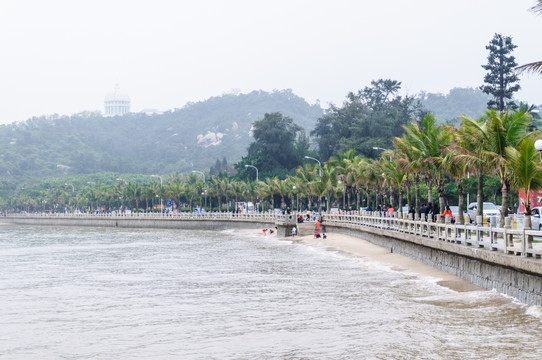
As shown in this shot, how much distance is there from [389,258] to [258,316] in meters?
18.3

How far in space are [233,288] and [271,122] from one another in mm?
104029

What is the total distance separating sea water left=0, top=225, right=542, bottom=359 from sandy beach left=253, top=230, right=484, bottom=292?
2.04 ft

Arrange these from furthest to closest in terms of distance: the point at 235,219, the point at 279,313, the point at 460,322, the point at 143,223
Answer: the point at 143,223 < the point at 235,219 < the point at 279,313 < the point at 460,322

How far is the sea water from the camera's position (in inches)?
701

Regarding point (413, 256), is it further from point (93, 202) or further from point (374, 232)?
point (93, 202)

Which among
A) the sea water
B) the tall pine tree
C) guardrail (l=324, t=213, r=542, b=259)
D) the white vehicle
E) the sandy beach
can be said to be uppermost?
the tall pine tree

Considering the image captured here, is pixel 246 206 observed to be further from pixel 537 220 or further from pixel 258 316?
pixel 258 316

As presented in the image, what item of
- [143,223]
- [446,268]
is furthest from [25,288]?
[143,223]

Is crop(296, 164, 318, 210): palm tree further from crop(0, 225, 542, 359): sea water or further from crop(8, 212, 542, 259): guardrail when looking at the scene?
crop(0, 225, 542, 359): sea water

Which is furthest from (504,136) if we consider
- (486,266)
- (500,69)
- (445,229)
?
(500,69)

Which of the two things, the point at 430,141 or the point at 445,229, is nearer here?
the point at 445,229

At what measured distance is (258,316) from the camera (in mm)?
22531

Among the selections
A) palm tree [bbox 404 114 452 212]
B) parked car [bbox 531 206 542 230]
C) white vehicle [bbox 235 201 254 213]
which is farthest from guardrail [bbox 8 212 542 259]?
white vehicle [bbox 235 201 254 213]

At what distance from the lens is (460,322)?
2038cm
